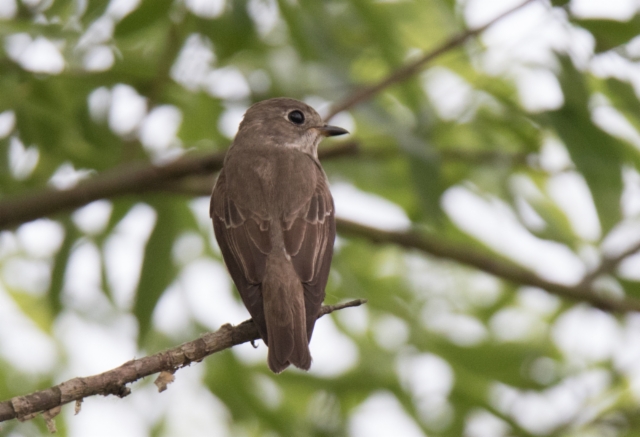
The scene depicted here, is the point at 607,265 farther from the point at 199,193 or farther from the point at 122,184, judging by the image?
the point at 122,184

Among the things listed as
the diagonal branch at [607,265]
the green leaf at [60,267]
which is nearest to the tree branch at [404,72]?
the diagonal branch at [607,265]

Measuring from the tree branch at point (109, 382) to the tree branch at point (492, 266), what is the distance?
1.95 m

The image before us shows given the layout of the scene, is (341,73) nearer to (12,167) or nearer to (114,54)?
(114,54)

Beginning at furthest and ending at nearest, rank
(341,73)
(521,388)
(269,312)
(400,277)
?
(400,277)
(521,388)
(341,73)
(269,312)

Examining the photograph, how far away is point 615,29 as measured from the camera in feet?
15.3

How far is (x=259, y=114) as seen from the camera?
5621 mm

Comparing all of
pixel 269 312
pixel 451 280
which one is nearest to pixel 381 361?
pixel 451 280

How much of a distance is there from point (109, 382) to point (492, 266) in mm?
2770

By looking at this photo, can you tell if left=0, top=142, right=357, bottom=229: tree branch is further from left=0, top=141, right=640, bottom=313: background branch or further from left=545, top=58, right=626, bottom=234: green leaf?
left=545, top=58, right=626, bottom=234: green leaf

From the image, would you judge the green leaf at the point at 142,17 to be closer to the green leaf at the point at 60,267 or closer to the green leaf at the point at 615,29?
the green leaf at the point at 60,267

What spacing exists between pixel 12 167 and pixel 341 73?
1875 millimetres

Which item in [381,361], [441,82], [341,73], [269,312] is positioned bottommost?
[381,361]

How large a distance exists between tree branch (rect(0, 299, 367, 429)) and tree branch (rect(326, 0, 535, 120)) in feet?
5.85

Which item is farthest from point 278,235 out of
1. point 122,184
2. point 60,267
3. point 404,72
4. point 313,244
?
Result: point 60,267
